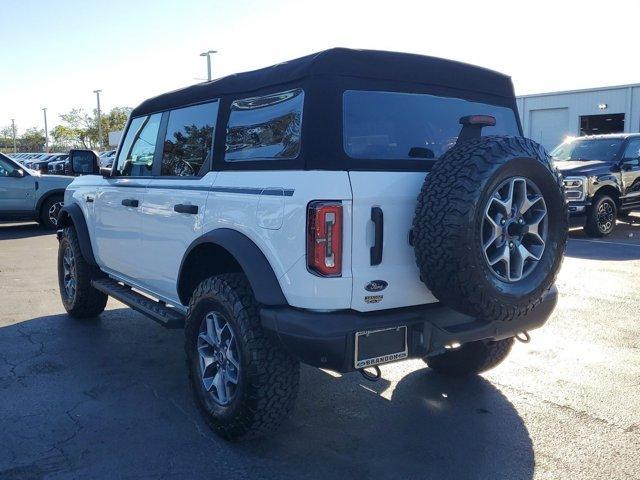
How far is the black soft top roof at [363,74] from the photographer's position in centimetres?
315

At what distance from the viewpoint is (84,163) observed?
5.56m

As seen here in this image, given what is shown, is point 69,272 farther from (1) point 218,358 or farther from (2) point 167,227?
(1) point 218,358

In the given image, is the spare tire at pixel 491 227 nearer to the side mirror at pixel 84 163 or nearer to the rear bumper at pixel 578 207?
the side mirror at pixel 84 163

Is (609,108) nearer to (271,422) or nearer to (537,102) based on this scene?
(537,102)

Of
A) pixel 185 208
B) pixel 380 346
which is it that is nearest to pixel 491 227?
pixel 380 346

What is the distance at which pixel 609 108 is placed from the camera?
3153cm

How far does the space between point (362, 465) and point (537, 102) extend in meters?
34.1

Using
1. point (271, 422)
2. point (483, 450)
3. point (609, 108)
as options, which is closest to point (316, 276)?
point (271, 422)

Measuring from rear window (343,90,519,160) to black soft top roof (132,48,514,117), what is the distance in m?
0.10

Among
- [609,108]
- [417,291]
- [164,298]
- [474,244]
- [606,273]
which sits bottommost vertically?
[606,273]

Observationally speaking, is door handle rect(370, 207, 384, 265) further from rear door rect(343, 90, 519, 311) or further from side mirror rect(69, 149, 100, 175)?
side mirror rect(69, 149, 100, 175)

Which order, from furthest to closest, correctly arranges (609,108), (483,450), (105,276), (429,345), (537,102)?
(537,102)
(609,108)
(105,276)
(483,450)
(429,345)

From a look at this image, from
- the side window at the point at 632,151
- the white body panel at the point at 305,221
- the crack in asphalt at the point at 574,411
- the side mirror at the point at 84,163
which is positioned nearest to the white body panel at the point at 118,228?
the side mirror at the point at 84,163

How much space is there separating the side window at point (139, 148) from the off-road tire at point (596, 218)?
29.0 ft
